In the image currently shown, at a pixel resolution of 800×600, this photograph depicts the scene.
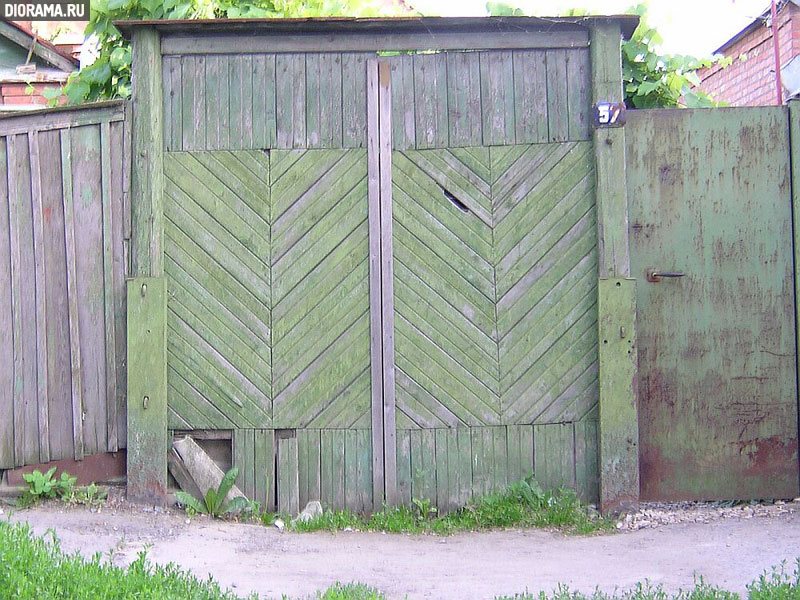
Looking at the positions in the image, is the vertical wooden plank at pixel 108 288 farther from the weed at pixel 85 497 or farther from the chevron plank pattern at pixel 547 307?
the chevron plank pattern at pixel 547 307

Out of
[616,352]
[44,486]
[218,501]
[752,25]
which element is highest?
[752,25]

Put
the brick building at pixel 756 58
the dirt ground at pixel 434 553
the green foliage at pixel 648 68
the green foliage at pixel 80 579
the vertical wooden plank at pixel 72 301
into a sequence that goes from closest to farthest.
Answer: the green foliage at pixel 80 579
the dirt ground at pixel 434 553
the vertical wooden plank at pixel 72 301
the green foliage at pixel 648 68
the brick building at pixel 756 58

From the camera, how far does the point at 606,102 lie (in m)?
5.35

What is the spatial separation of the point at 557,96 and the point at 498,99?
381mm

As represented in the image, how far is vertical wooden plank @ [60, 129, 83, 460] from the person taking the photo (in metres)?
5.25

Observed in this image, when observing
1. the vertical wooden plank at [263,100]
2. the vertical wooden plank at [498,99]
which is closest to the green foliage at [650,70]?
the vertical wooden plank at [498,99]

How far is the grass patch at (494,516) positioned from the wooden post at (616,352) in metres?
0.23

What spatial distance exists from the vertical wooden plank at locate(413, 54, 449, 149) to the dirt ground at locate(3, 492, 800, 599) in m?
2.50

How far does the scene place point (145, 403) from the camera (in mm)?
5254

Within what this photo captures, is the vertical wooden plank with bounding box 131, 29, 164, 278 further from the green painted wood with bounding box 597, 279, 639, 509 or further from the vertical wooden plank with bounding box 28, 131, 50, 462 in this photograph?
the green painted wood with bounding box 597, 279, 639, 509

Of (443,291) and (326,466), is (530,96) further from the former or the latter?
(326,466)

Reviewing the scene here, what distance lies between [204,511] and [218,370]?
34.5 inches

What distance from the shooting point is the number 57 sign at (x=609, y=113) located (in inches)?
210

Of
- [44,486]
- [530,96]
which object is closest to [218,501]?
[44,486]
